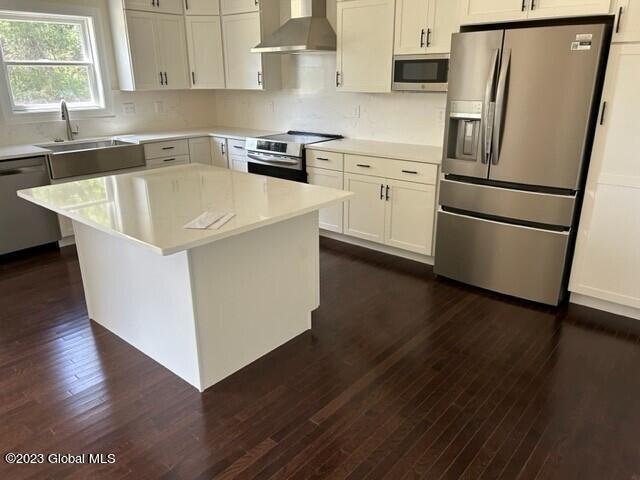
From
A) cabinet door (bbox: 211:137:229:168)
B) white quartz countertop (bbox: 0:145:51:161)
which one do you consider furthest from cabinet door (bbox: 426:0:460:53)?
white quartz countertop (bbox: 0:145:51:161)

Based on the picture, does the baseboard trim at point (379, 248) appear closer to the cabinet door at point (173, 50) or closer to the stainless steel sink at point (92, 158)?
the stainless steel sink at point (92, 158)

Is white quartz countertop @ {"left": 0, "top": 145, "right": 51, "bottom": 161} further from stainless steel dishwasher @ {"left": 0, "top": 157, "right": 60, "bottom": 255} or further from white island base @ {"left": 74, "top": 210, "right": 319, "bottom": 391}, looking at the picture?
white island base @ {"left": 74, "top": 210, "right": 319, "bottom": 391}

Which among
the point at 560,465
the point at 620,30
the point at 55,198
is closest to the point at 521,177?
the point at 620,30

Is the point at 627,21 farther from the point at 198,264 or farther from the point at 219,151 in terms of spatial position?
the point at 219,151

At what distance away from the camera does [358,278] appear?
3631 mm

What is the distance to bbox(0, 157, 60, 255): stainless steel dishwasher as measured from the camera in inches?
150

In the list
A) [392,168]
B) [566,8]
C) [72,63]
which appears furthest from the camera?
[72,63]

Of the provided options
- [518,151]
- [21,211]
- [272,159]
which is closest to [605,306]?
[518,151]

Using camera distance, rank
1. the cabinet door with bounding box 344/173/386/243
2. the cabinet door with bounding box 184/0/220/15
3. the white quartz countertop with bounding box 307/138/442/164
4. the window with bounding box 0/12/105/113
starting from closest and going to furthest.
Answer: the white quartz countertop with bounding box 307/138/442/164 → the cabinet door with bounding box 344/173/386/243 → the window with bounding box 0/12/105/113 → the cabinet door with bounding box 184/0/220/15

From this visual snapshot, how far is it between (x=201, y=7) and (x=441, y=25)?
107 inches

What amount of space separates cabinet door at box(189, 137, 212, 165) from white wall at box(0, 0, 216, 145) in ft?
2.19

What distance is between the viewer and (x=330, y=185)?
4242mm

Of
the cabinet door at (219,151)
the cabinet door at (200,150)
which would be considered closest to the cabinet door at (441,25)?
the cabinet door at (219,151)

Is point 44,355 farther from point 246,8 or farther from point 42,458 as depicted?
point 246,8
